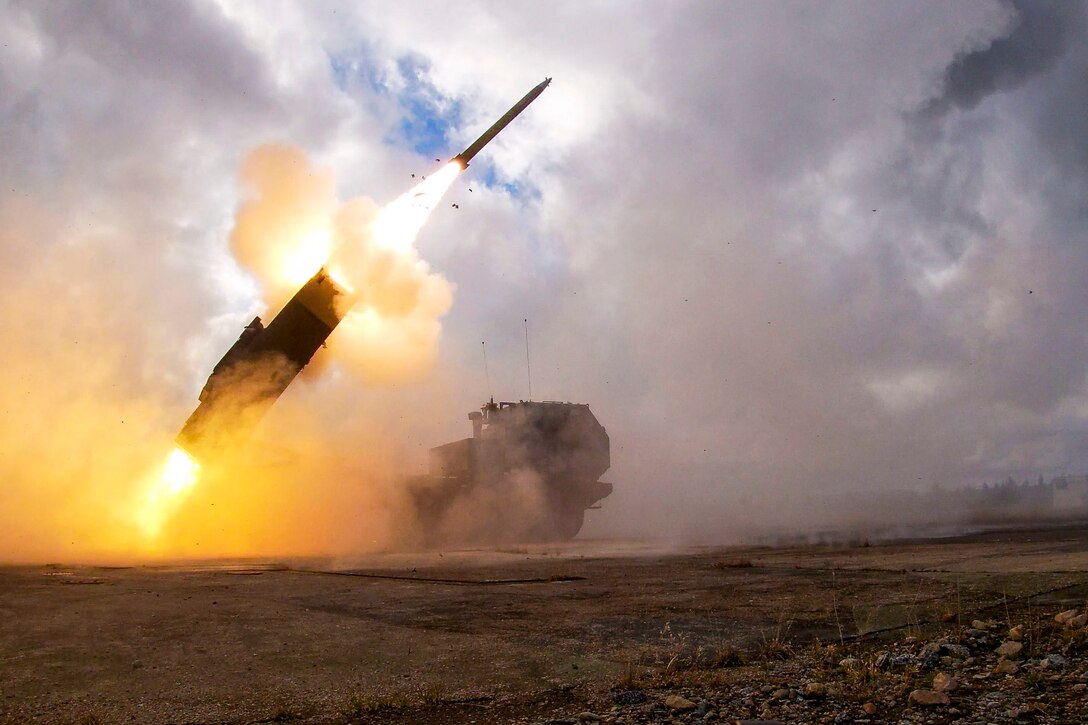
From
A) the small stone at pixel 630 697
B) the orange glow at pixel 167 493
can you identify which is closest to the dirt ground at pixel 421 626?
the small stone at pixel 630 697

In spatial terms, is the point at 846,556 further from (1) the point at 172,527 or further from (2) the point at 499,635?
(1) the point at 172,527

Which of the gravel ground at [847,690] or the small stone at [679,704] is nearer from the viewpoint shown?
the gravel ground at [847,690]

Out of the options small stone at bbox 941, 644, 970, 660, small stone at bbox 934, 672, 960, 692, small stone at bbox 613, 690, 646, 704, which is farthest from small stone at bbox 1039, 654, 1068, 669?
small stone at bbox 613, 690, 646, 704

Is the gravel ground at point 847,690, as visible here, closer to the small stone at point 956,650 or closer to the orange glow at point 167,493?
the small stone at point 956,650

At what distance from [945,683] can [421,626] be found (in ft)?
16.2

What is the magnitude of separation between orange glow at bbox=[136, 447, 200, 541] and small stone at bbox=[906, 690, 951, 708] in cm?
2077

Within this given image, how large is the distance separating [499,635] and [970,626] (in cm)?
411

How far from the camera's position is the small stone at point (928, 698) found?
4363mm

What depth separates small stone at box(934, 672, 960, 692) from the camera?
14.9 feet

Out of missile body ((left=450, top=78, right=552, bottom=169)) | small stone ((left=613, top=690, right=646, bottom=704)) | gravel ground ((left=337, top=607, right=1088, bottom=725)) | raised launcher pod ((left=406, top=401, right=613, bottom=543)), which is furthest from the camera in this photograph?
raised launcher pod ((left=406, top=401, right=613, bottom=543))

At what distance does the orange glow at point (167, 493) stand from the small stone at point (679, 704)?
19.8 meters

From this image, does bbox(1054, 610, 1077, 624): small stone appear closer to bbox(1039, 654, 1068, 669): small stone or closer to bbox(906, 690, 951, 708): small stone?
bbox(1039, 654, 1068, 669): small stone

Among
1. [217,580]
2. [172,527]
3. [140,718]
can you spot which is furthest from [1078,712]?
[172,527]

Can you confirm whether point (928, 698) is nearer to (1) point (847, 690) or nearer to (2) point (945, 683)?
(2) point (945, 683)
